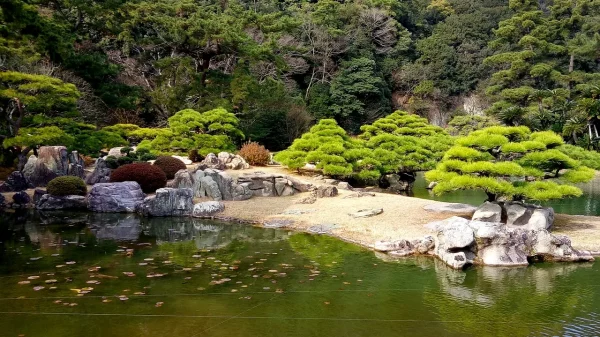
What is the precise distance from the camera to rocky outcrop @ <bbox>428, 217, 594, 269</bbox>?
23.5ft

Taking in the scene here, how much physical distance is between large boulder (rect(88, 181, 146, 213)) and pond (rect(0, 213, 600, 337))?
286 centimetres

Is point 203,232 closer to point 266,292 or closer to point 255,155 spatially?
point 266,292

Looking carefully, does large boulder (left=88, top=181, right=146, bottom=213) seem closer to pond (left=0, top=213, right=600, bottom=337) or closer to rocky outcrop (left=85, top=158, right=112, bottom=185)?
rocky outcrop (left=85, top=158, right=112, bottom=185)

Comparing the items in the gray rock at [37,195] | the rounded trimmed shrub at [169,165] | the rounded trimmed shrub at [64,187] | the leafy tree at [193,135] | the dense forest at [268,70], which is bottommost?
the gray rock at [37,195]

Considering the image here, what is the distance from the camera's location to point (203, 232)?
9.62m

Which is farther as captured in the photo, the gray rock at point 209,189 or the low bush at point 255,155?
the low bush at point 255,155

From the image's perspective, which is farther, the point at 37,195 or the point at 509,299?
the point at 37,195

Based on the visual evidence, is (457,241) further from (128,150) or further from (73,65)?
(73,65)

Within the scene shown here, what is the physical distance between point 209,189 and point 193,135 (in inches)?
241

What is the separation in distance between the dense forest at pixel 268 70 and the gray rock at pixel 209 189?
4.41m

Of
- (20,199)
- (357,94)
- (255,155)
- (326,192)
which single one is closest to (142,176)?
(20,199)

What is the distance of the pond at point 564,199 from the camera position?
12297 millimetres

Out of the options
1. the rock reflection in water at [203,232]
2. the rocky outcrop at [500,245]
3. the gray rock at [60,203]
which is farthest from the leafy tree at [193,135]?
the rocky outcrop at [500,245]

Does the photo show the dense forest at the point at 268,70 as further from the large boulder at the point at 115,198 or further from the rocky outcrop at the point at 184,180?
the rocky outcrop at the point at 184,180
